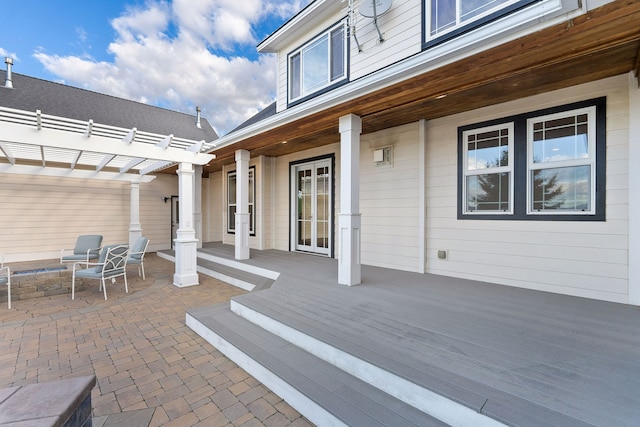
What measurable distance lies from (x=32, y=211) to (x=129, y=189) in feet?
7.49

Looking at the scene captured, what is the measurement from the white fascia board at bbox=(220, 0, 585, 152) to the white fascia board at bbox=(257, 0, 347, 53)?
2575 millimetres

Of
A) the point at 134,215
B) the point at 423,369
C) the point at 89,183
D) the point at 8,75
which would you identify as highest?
the point at 8,75

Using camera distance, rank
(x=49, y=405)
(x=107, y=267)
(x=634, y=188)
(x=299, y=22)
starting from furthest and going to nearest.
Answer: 1. (x=299, y=22)
2. (x=107, y=267)
3. (x=634, y=188)
4. (x=49, y=405)

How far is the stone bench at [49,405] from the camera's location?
1.09 m

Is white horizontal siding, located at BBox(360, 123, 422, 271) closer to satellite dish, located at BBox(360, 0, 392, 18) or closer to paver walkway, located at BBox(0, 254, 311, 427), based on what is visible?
A: satellite dish, located at BBox(360, 0, 392, 18)

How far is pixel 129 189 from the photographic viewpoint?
911cm

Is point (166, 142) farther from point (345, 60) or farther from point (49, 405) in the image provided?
point (49, 405)

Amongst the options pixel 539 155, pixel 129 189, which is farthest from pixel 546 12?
pixel 129 189

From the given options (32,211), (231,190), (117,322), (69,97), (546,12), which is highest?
(69,97)

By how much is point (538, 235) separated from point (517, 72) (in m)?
2.07

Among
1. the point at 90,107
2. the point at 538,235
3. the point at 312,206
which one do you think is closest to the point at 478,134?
the point at 538,235

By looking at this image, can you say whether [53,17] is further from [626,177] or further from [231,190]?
[626,177]

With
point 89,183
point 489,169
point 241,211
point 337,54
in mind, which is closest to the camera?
point 489,169

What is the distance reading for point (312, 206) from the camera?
6770 mm
